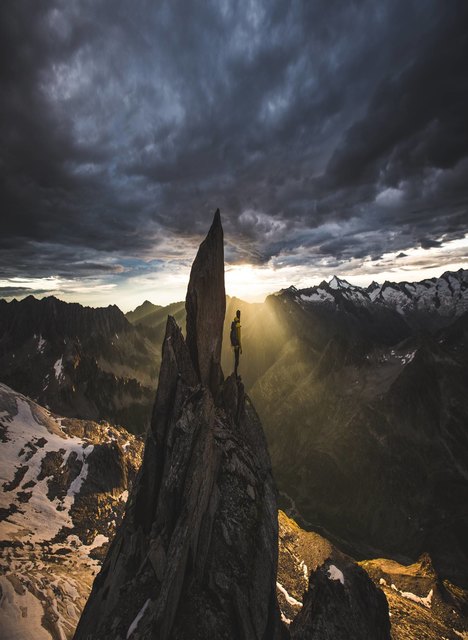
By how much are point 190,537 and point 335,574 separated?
19997 millimetres

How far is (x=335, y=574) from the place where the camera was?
97.6 ft

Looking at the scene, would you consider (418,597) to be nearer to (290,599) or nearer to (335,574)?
(290,599)

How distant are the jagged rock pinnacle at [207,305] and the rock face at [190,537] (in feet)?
1.77

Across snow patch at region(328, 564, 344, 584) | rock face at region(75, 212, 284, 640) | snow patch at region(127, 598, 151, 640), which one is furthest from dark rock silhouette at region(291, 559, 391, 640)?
snow patch at region(127, 598, 151, 640)

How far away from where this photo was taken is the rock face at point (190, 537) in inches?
694

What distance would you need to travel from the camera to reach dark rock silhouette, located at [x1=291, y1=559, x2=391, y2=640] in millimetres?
24391

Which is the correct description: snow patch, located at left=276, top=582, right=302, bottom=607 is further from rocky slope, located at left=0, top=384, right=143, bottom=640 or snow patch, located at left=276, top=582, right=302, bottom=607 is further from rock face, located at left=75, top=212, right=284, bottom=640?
rocky slope, located at left=0, top=384, right=143, bottom=640

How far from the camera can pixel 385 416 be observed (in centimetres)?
17575

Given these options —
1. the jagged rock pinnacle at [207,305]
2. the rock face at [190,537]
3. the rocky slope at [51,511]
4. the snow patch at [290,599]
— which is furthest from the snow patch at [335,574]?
the rocky slope at [51,511]

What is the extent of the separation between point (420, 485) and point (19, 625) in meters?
167

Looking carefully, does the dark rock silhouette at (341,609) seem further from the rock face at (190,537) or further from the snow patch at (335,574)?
the rock face at (190,537)

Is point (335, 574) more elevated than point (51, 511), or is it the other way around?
point (335, 574)

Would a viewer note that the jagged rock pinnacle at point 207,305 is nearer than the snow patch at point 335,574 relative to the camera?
No

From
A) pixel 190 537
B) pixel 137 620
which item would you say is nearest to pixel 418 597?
pixel 190 537
